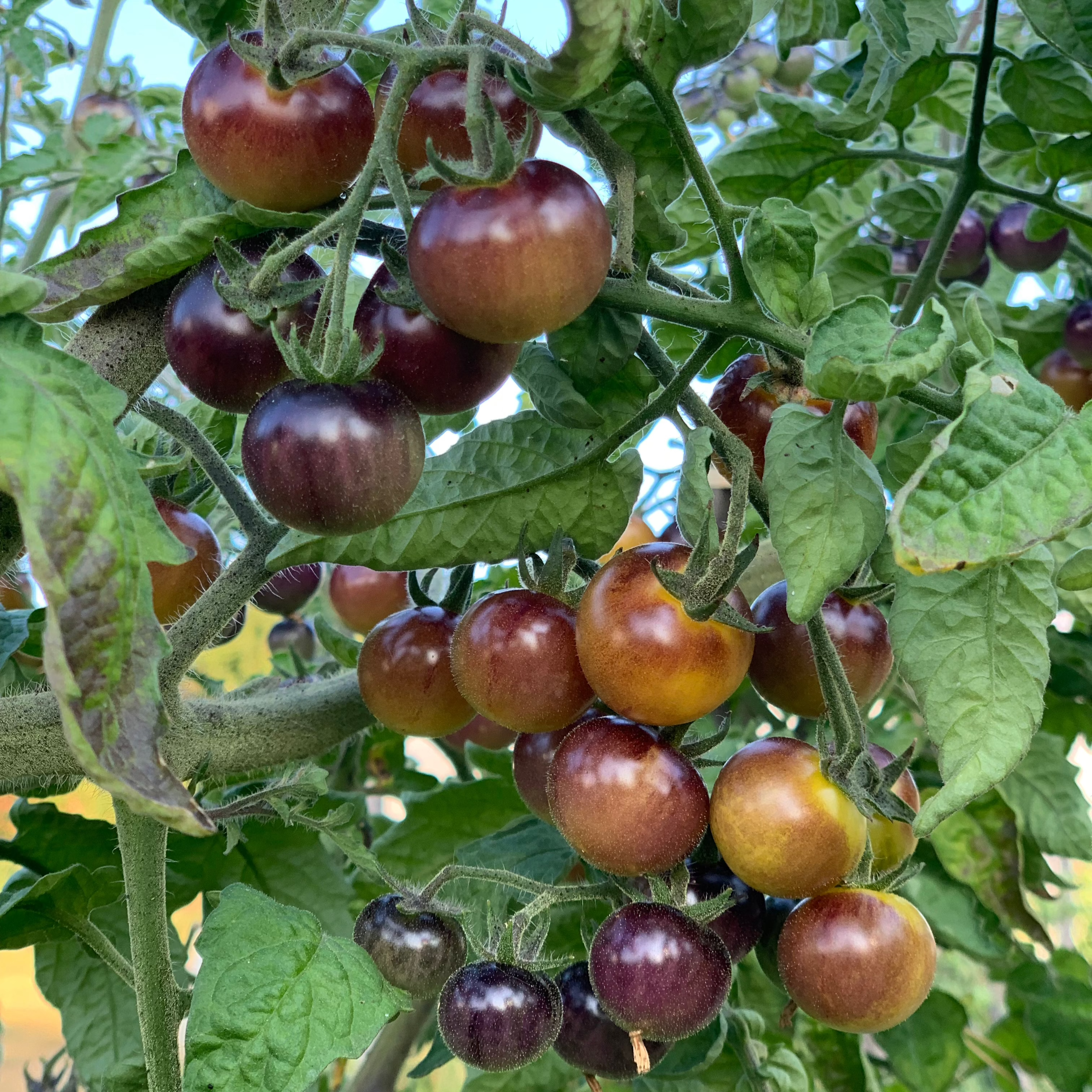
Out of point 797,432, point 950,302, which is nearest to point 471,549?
point 797,432

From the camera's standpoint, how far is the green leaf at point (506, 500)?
683 mm

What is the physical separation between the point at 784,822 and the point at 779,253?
29 centimetres

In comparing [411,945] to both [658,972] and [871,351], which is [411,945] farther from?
[871,351]

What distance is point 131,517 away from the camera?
435mm

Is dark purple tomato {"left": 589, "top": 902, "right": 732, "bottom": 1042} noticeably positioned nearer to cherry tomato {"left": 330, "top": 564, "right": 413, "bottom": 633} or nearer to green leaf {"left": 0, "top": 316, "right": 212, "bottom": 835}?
green leaf {"left": 0, "top": 316, "right": 212, "bottom": 835}

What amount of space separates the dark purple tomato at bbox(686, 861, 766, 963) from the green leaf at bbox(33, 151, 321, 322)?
1.38 feet

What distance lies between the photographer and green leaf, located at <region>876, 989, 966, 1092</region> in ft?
3.42

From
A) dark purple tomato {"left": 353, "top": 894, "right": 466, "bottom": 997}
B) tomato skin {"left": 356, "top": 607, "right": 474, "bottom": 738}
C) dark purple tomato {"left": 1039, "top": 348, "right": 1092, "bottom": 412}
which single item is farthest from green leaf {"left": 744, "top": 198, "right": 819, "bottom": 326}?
dark purple tomato {"left": 1039, "top": 348, "right": 1092, "bottom": 412}

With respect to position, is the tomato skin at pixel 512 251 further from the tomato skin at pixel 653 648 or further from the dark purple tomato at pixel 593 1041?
the dark purple tomato at pixel 593 1041

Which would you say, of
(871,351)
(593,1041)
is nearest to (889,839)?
(593,1041)

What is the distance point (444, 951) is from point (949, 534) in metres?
0.40

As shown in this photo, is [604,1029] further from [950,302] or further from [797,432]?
[950,302]

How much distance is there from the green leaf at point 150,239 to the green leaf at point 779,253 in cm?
21

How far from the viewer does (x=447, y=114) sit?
0.55 meters
